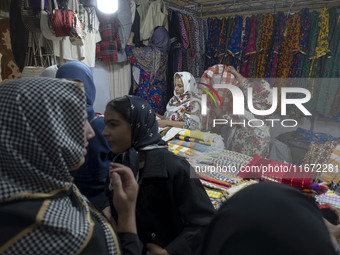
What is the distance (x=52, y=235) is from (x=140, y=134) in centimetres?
61

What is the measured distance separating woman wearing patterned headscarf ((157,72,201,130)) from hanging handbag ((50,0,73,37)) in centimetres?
137

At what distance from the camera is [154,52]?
375cm

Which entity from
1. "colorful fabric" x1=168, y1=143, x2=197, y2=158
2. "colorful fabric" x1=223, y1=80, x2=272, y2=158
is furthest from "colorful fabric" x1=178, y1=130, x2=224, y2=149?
"colorful fabric" x1=223, y1=80, x2=272, y2=158

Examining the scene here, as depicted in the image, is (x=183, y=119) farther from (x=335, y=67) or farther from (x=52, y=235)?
(x=52, y=235)

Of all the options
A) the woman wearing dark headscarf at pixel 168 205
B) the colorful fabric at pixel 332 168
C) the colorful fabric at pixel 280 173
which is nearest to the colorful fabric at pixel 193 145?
the colorful fabric at pixel 280 173

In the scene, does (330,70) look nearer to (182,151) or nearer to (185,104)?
(185,104)

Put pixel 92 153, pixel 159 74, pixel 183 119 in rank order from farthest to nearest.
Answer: pixel 159 74 → pixel 183 119 → pixel 92 153

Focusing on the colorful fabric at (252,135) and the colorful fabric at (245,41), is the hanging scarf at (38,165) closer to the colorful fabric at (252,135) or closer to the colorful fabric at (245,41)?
the colorful fabric at (252,135)

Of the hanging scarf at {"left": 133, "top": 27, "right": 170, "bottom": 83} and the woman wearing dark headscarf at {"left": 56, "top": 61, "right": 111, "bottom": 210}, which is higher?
the hanging scarf at {"left": 133, "top": 27, "right": 170, "bottom": 83}

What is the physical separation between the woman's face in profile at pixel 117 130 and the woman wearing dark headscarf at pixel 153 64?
2.80m

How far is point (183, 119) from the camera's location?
3.01 m

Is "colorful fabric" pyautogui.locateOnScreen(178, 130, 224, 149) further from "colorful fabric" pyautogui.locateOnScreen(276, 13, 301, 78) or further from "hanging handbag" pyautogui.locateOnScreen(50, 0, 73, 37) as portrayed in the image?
"colorful fabric" pyautogui.locateOnScreen(276, 13, 301, 78)

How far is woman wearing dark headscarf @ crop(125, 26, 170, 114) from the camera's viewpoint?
12.1ft

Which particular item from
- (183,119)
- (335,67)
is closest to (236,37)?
(335,67)
